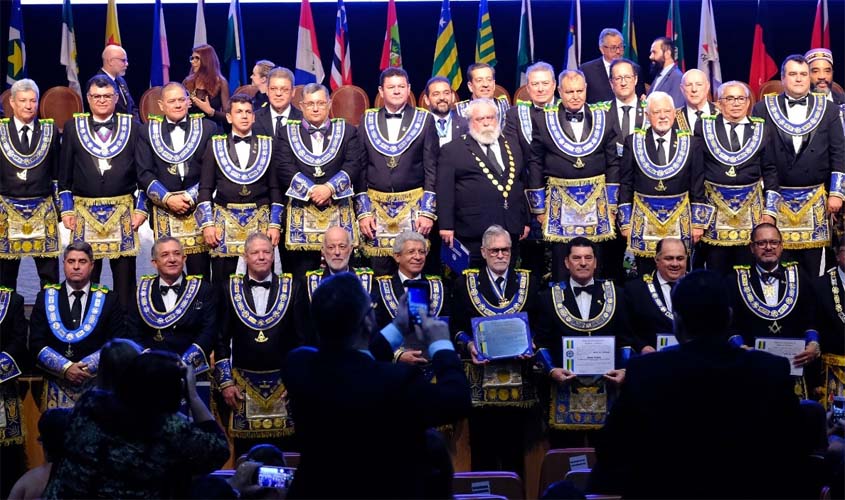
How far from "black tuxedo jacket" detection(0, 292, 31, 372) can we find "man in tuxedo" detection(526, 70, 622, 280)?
286 cm

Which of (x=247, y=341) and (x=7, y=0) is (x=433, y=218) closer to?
(x=247, y=341)

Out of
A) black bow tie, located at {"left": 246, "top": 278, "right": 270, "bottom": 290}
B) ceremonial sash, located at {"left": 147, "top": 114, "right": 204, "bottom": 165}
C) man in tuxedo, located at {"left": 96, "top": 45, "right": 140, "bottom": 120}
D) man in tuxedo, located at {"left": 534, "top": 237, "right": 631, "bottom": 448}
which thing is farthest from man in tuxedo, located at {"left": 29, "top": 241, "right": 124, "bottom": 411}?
man in tuxedo, located at {"left": 96, "top": 45, "right": 140, "bottom": 120}

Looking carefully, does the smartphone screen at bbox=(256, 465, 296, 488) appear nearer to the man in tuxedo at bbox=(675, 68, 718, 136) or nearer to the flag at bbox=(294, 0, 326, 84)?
the man in tuxedo at bbox=(675, 68, 718, 136)

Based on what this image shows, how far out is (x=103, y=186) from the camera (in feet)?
22.3

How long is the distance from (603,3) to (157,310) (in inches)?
274

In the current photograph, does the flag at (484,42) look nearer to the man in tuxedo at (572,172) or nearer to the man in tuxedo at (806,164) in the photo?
the man in tuxedo at (572,172)

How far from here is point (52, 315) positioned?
5.71 m

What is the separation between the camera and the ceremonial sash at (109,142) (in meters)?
6.79

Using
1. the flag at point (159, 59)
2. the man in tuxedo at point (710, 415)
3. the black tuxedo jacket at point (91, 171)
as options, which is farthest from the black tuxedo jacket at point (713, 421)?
the flag at point (159, 59)

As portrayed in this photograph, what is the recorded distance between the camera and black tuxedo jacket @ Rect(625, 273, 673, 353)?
5.80 m

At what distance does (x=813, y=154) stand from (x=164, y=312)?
12.5 feet

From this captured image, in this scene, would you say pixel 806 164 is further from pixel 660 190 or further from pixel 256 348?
pixel 256 348

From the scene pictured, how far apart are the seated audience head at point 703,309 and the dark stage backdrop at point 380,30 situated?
8.55m

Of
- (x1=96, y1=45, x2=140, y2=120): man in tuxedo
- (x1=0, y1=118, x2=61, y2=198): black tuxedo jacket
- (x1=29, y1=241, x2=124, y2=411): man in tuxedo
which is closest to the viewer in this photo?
(x1=29, y1=241, x2=124, y2=411): man in tuxedo
